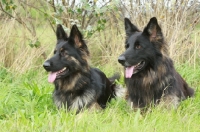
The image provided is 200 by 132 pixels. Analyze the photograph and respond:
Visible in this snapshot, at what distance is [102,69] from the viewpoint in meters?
7.99

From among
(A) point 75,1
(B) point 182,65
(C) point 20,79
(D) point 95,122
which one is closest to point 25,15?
(A) point 75,1

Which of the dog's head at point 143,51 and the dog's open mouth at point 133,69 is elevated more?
the dog's head at point 143,51

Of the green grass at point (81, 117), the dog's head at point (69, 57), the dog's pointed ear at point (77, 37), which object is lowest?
the green grass at point (81, 117)

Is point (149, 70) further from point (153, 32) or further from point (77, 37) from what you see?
point (77, 37)

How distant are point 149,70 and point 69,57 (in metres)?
1.17

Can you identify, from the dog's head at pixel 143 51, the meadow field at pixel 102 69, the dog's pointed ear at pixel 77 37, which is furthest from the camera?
the dog's pointed ear at pixel 77 37

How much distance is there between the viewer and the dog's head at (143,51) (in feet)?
16.6

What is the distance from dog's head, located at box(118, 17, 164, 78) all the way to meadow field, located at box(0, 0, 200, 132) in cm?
60

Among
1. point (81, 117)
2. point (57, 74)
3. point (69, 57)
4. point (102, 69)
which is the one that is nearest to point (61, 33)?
point (69, 57)

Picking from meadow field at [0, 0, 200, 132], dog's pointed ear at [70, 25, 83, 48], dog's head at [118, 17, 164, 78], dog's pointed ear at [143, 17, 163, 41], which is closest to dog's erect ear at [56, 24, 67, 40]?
dog's pointed ear at [70, 25, 83, 48]

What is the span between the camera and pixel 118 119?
15.1 feet

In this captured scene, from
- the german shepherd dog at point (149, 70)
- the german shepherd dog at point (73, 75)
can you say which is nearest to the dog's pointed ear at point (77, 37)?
the german shepherd dog at point (73, 75)

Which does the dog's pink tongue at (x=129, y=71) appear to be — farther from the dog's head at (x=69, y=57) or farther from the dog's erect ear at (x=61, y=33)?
the dog's erect ear at (x=61, y=33)

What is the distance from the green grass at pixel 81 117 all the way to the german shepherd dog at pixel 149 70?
236mm
